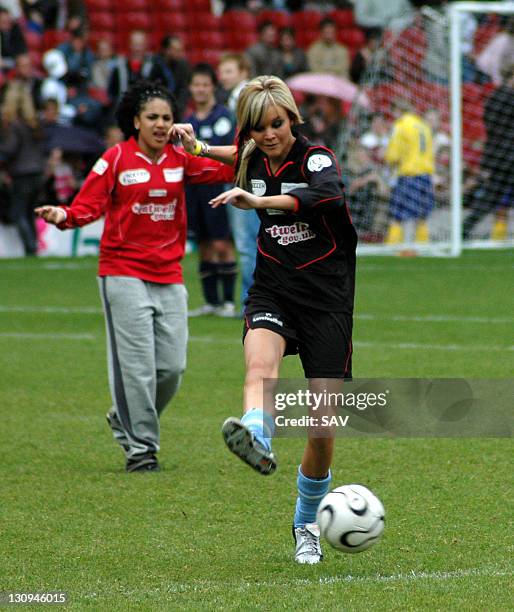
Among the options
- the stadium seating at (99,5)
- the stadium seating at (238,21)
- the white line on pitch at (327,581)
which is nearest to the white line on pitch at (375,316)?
the white line on pitch at (327,581)

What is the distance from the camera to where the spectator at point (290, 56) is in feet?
75.9

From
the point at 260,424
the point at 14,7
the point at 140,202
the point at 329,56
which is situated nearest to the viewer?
the point at 260,424

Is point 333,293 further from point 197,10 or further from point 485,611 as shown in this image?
point 197,10

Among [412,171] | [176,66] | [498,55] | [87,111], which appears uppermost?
[498,55]

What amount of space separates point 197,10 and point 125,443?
1973 centimetres

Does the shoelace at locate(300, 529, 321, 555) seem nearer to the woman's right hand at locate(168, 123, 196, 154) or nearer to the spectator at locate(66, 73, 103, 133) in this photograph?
the woman's right hand at locate(168, 123, 196, 154)

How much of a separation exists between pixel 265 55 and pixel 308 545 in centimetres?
1788

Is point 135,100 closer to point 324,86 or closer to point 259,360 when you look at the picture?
point 259,360

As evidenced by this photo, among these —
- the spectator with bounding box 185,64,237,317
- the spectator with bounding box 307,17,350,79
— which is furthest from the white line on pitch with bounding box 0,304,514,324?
the spectator with bounding box 307,17,350,79

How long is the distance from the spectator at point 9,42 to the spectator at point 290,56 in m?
4.49

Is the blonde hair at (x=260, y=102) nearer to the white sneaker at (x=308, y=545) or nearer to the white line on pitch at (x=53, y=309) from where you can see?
the white sneaker at (x=308, y=545)

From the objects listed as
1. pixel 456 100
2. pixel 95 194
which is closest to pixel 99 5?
pixel 456 100

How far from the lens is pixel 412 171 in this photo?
1955 centimetres

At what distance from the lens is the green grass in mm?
5031
